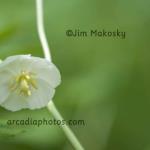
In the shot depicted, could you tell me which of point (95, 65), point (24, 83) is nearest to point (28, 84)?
point (24, 83)

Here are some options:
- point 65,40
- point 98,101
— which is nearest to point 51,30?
point 65,40

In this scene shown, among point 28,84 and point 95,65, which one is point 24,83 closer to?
point 28,84

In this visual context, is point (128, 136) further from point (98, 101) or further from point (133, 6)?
point (133, 6)

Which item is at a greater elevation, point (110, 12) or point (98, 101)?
point (110, 12)
